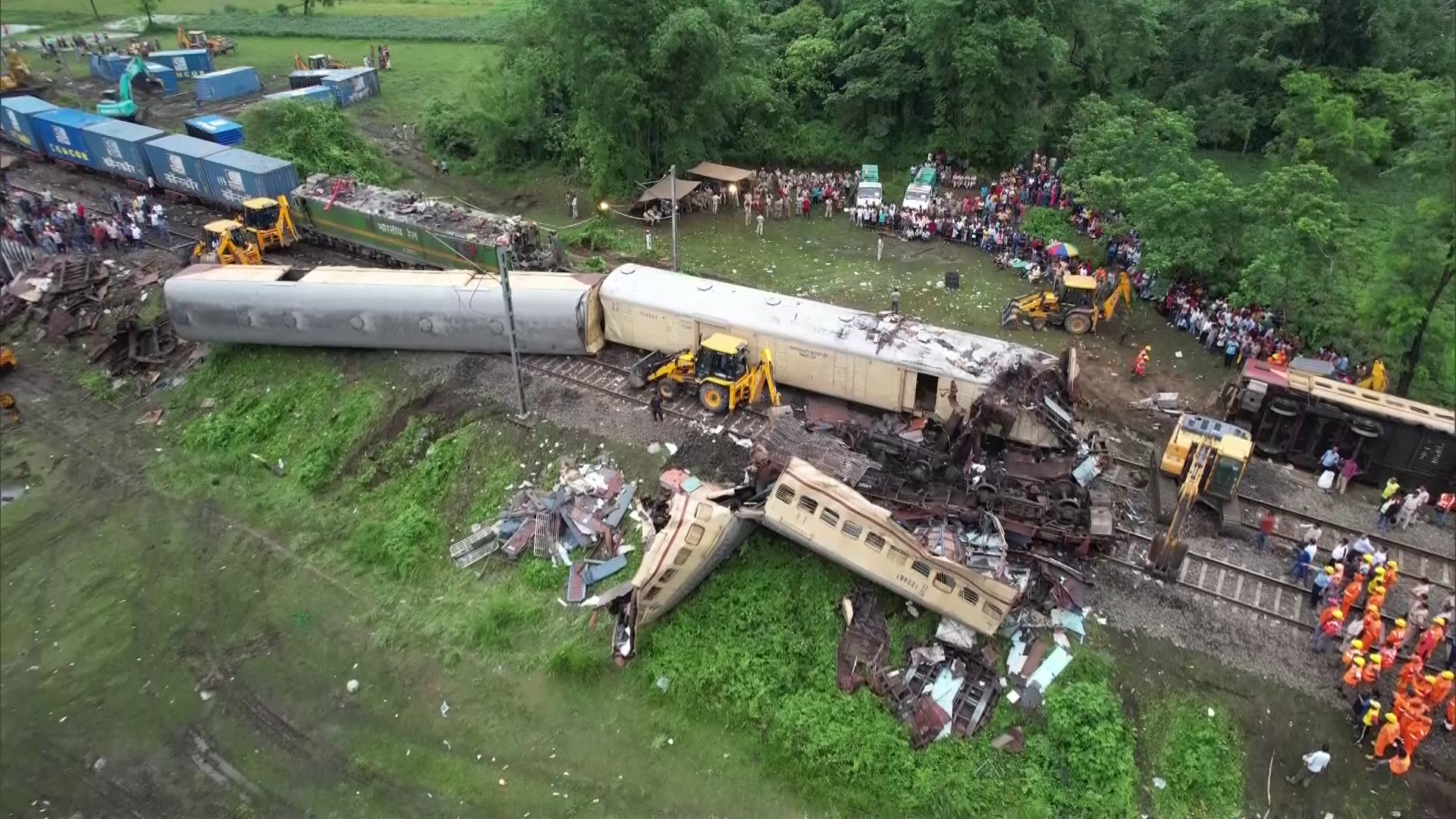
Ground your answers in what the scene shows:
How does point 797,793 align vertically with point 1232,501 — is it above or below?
below

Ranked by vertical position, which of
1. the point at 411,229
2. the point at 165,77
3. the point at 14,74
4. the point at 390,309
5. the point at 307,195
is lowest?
the point at 390,309

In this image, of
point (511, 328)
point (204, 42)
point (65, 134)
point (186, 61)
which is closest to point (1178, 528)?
point (511, 328)

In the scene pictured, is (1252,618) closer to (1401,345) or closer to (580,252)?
(1401,345)

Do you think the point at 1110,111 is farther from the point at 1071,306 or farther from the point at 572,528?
the point at 572,528

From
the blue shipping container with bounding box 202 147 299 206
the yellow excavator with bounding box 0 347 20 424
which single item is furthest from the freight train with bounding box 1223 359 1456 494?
the yellow excavator with bounding box 0 347 20 424

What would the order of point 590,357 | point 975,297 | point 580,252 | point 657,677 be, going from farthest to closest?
point 580,252
point 975,297
point 590,357
point 657,677

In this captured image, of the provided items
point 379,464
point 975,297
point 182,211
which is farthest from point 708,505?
point 182,211
